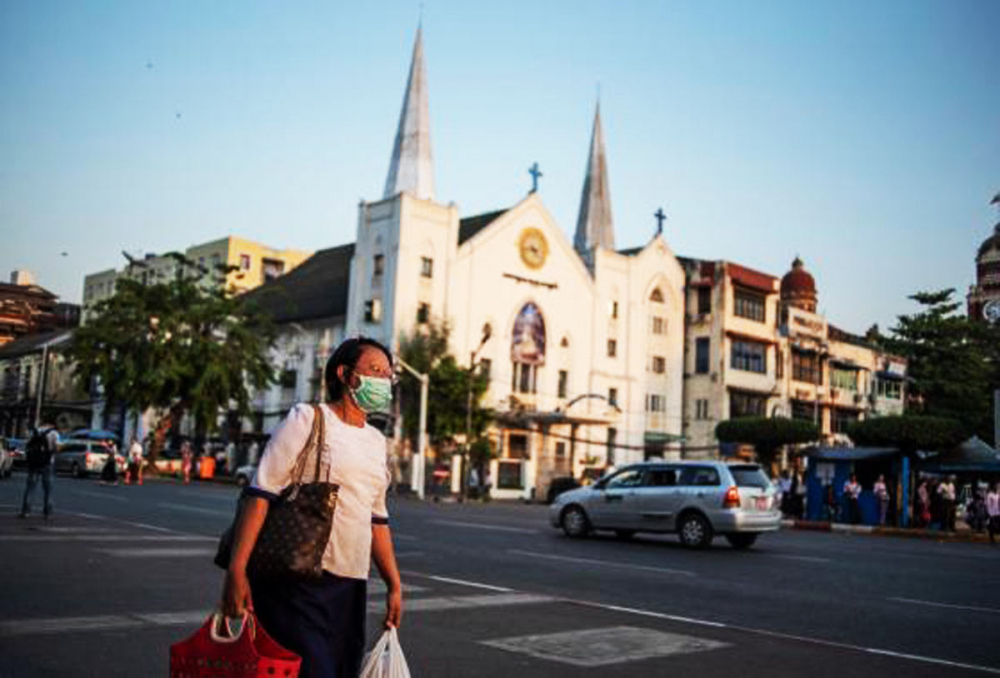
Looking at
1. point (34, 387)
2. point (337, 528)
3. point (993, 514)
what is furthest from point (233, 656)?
point (34, 387)

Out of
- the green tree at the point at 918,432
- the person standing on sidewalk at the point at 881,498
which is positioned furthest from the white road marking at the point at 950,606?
the green tree at the point at 918,432

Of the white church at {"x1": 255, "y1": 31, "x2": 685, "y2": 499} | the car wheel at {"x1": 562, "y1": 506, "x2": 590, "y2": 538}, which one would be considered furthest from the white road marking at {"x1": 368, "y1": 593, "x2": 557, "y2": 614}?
the white church at {"x1": 255, "y1": 31, "x2": 685, "y2": 499}

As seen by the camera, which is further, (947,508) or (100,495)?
(947,508)

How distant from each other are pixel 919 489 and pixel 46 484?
27352 millimetres

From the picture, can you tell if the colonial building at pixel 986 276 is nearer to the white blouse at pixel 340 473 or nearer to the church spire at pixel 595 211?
the church spire at pixel 595 211

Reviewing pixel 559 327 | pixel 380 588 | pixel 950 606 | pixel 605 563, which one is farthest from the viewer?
pixel 559 327

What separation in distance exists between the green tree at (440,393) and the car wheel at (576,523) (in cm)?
2724

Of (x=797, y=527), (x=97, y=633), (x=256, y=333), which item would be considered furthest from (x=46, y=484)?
(x=256, y=333)

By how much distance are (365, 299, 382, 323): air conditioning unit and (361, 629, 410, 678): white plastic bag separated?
4831cm

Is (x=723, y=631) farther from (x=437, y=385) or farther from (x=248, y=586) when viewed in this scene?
(x=437, y=385)

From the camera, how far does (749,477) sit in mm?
20125

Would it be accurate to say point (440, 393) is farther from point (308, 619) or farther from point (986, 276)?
point (986, 276)

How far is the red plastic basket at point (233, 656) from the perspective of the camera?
3543mm

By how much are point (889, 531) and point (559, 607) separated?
25.4 m
